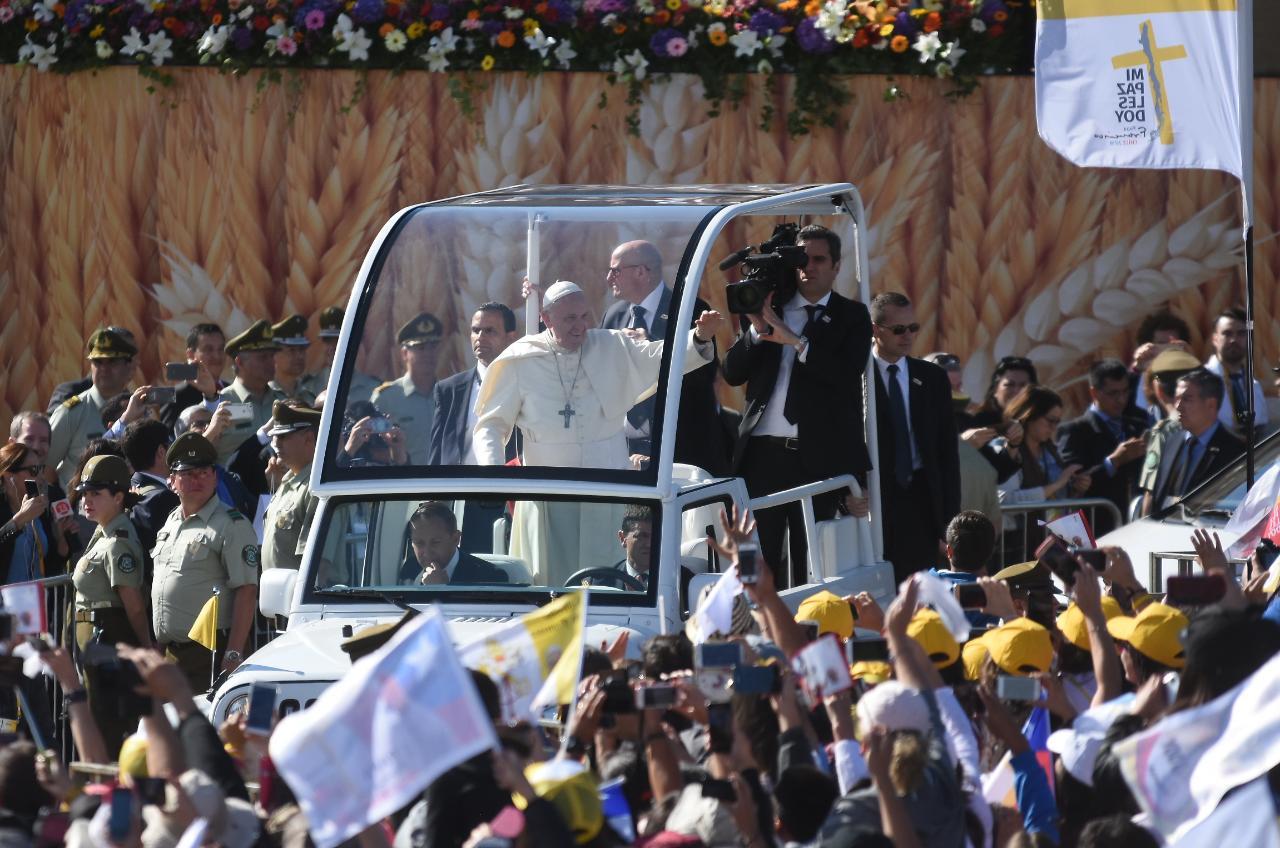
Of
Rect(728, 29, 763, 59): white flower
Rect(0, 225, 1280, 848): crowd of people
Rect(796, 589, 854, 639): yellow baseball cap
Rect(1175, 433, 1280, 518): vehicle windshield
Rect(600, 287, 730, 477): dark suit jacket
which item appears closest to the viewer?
Rect(0, 225, 1280, 848): crowd of people

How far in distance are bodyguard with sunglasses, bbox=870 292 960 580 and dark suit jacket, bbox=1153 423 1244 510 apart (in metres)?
2.09

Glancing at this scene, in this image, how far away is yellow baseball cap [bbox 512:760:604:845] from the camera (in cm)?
461

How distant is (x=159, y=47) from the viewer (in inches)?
556

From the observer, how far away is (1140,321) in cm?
1411

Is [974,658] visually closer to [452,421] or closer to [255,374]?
[452,421]

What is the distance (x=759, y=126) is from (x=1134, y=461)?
3.36m

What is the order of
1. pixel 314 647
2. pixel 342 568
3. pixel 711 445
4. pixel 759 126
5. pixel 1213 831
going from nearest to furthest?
1. pixel 1213 831
2. pixel 314 647
3. pixel 342 568
4. pixel 711 445
5. pixel 759 126

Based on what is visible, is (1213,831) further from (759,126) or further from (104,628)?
(759,126)

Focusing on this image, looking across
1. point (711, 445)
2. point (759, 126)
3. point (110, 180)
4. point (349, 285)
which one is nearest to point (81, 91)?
point (110, 180)

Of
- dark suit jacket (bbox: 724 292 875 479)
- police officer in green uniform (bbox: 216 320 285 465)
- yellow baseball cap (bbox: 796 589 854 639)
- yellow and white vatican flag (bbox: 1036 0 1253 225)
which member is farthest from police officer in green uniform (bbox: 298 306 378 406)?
yellow baseball cap (bbox: 796 589 854 639)

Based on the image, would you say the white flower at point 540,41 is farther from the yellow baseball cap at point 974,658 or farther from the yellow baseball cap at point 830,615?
the yellow baseball cap at point 974,658

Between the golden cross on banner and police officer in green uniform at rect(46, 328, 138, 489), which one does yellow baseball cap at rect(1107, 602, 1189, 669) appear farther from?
police officer in green uniform at rect(46, 328, 138, 489)

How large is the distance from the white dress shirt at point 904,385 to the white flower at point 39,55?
6776 mm

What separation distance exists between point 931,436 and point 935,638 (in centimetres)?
392
